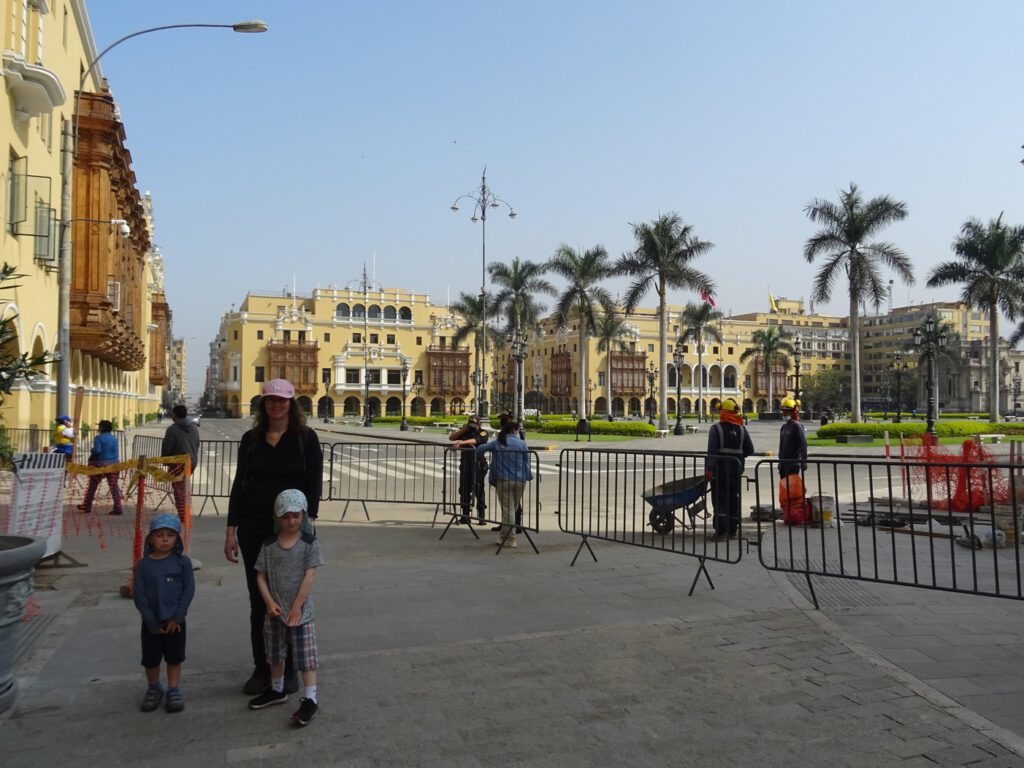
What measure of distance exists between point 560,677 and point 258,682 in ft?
5.56

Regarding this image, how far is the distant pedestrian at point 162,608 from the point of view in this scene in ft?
13.0

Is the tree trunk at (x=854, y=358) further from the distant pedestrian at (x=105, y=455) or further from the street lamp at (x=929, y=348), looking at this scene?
the distant pedestrian at (x=105, y=455)

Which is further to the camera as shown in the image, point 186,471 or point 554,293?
point 554,293

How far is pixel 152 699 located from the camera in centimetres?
395

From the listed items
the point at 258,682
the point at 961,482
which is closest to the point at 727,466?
the point at 258,682

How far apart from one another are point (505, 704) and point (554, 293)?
1831 inches

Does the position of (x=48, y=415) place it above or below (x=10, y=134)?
below

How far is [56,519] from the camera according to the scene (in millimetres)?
7648

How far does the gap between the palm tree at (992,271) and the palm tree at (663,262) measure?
14.9m

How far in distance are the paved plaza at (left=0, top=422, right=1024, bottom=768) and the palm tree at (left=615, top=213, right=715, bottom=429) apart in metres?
35.3

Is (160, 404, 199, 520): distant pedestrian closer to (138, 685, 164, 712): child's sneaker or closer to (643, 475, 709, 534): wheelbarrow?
(643, 475, 709, 534): wheelbarrow

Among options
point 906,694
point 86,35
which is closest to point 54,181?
point 86,35

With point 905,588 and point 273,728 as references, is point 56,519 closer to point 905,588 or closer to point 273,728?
point 273,728

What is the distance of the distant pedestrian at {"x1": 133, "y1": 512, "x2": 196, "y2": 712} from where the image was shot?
3955mm
